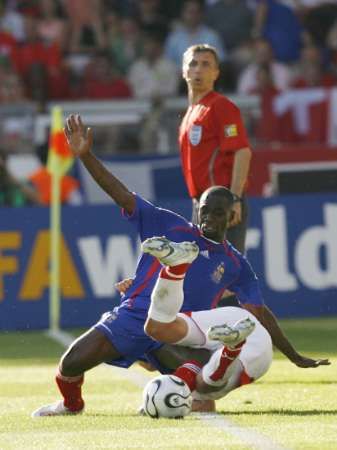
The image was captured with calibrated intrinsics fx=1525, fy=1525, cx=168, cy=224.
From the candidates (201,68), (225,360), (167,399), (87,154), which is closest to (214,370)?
(225,360)

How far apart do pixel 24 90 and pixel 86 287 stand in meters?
5.54

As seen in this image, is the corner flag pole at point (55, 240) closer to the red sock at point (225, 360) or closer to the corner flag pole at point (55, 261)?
the corner flag pole at point (55, 261)

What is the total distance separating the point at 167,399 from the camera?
8086 millimetres

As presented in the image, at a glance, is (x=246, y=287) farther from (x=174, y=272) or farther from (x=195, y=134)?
(x=195, y=134)

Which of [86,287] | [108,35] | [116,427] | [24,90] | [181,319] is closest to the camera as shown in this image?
[116,427]

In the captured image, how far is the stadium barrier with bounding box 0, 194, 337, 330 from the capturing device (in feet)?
46.6

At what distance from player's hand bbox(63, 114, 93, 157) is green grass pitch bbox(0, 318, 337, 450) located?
4.80 feet

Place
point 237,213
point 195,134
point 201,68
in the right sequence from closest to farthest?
point 237,213 < point 201,68 < point 195,134

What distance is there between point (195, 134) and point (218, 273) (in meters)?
2.39

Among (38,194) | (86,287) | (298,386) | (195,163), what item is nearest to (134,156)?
(38,194)

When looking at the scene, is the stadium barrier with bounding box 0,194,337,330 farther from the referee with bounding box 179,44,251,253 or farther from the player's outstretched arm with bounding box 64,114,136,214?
the player's outstretched arm with bounding box 64,114,136,214

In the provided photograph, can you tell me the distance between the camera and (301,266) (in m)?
14.6

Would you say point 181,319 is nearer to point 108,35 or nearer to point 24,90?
point 24,90

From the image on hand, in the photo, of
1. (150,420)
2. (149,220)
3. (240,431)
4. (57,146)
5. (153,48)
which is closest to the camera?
(240,431)
